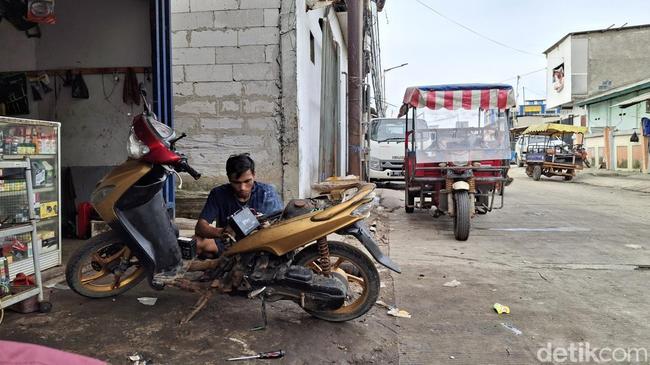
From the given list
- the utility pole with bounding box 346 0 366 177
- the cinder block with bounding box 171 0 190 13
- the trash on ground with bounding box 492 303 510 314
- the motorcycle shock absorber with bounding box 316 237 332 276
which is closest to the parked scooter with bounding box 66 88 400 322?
the motorcycle shock absorber with bounding box 316 237 332 276

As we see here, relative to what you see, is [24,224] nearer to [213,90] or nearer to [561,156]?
[213,90]

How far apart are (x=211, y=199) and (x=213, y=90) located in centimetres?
333

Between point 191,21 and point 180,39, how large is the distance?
293 millimetres

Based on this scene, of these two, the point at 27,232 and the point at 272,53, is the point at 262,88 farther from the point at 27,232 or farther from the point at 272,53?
the point at 27,232

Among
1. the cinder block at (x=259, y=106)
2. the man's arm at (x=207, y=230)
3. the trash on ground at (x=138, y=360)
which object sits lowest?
the trash on ground at (x=138, y=360)

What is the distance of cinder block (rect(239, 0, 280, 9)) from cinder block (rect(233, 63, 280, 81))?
78 cm

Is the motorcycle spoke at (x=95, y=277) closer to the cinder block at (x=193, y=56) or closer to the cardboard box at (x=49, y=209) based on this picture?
the cardboard box at (x=49, y=209)

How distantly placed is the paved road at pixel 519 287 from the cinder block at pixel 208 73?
3.30m

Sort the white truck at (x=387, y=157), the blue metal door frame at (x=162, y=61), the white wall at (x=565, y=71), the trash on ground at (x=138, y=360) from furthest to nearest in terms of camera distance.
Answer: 1. the white wall at (x=565, y=71)
2. the white truck at (x=387, y=157)
3. the blue metal door frame at (x=162, y=61)
4. the trash on ground at (x=138, y=360)

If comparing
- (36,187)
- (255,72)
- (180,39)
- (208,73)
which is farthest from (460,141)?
(36,187)

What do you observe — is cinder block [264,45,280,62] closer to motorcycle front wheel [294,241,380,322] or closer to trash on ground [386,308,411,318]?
motorcycle front wheel [294,241,380,322]

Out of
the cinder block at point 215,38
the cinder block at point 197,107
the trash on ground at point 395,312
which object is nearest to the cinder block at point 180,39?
the cinder block at point 215,38

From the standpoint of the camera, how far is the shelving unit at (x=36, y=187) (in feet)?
12.8

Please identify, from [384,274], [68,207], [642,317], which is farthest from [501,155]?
[68,207]
